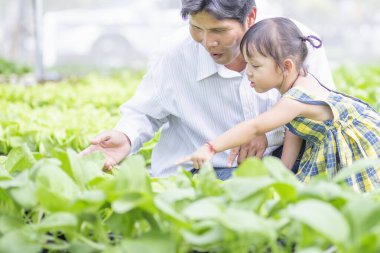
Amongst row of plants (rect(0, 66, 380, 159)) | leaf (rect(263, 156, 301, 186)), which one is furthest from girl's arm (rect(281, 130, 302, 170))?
leaf (rect(263, 156, 301, 186))

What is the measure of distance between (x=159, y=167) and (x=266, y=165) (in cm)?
244

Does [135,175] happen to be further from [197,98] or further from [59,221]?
[197,98]

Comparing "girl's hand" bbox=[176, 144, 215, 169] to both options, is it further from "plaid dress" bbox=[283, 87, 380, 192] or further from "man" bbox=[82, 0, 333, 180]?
"man" bbox=[82, 0, 333, 180]

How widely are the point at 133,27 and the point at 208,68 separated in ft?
49.6

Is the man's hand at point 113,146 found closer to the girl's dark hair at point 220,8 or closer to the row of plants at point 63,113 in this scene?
the row of plants at point 63,113

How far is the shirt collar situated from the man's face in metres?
0.24

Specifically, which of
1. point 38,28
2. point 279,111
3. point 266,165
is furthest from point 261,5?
point 38,28

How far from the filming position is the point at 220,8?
3307 millimetres

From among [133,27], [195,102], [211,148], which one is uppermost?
[211,148]

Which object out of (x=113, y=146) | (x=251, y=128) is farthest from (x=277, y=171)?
(x=113, y=146)

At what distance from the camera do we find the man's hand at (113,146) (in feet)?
11.0

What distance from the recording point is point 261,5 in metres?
4.09

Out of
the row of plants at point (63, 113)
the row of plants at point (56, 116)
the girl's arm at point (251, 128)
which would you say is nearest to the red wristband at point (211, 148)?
the girl's arm at point (251, 128)

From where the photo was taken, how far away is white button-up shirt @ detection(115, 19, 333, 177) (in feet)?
12.2
